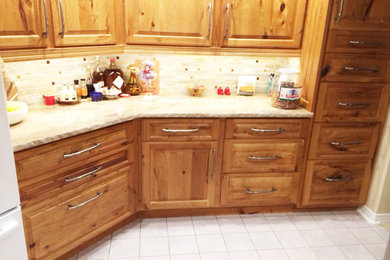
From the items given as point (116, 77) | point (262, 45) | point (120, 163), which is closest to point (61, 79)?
point (116, 77)

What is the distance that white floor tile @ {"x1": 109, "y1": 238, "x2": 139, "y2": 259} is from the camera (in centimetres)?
218

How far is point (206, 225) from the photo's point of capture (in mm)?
2529

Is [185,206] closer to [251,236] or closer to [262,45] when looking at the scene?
[251,236]

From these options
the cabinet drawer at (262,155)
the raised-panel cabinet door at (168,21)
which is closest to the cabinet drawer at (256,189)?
the cabinet drawer at (262,155)

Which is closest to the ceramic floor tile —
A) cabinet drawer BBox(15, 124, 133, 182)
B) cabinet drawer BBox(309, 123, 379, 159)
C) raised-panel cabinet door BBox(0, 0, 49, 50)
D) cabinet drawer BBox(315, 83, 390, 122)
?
cabinet drawer BBox(309, 123, 379, 159)

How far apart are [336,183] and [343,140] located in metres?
0.36

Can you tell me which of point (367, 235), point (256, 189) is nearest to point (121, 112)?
point (256, 189)

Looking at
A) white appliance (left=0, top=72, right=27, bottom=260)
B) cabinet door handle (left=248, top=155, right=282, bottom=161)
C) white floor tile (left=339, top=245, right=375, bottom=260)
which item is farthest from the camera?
cabinet door handle (left=248, top=155, right=282, bottom=161)

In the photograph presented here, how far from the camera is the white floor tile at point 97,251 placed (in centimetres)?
215

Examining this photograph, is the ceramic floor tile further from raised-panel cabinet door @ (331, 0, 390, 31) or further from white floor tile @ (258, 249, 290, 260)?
raised-panel cabinet door @ (331, 0, 390, 31)

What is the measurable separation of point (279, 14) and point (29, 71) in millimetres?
1778

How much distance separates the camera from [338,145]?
8.29 feet

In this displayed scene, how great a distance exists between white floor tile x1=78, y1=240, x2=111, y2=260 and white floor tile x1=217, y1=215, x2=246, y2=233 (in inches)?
32.7

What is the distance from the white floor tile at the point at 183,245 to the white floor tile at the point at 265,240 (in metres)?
0.43
